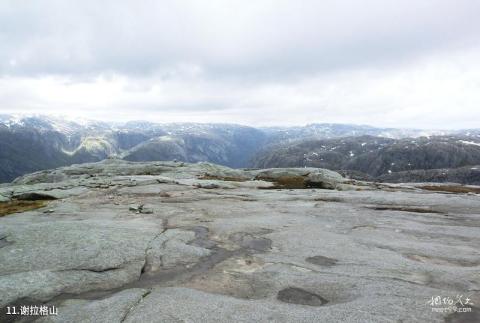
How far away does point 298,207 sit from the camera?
44.5 meters

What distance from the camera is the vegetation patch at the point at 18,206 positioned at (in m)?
46.1

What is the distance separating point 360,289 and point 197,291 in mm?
8804

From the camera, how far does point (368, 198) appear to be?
1970 inches

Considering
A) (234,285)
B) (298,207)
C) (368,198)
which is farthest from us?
(368,198)

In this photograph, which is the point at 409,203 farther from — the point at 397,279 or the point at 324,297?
the point at 324,297

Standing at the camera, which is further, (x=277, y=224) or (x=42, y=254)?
(x=277, y=224)

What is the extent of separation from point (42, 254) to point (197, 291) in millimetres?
11739

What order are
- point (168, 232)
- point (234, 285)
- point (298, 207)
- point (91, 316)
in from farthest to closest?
point (298, 207), point (168, 232), point (234, 285), point (91, 316)

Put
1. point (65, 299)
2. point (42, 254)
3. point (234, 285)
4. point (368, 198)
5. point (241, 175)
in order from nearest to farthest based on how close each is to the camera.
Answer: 1. point (65, 299)
2. point (234, 285)
3. point (42, 254)
4. point (368, 198)
5. point (241, 175)

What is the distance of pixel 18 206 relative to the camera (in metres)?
50.5

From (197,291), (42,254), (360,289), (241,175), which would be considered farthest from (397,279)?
(241,175)

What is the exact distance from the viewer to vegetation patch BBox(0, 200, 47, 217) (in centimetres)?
4612

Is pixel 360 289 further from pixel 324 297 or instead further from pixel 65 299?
pixel 65 299

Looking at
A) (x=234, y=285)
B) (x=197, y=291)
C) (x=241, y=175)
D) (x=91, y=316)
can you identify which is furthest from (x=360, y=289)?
(x=241, y=175)
